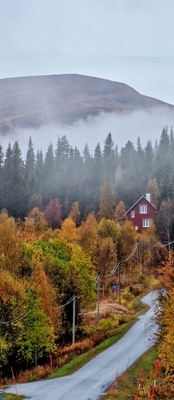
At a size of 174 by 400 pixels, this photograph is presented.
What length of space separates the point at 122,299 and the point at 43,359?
70.8 ft

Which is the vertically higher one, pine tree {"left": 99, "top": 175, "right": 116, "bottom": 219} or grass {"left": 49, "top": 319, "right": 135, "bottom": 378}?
pine tree {"left": 99, "top": 175, "right": 116, "bottom": 219}

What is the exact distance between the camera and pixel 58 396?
2452 cm

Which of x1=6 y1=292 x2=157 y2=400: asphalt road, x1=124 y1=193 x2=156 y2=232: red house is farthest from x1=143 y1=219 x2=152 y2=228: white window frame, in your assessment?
x1=6 y1=292 x2=157 y2=400: asphalt road

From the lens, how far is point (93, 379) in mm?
28219

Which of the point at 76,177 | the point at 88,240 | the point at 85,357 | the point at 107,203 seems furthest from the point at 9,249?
the point at 76,177

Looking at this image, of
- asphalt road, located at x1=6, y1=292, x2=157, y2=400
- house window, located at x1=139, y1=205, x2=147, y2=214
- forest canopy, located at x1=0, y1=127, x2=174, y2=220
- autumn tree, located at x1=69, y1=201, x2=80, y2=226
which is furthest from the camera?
forest canopy, located at x1=0, y1=127, x2=174, y2=220

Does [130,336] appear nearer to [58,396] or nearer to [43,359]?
[43,359]

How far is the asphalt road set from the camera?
25.1 m

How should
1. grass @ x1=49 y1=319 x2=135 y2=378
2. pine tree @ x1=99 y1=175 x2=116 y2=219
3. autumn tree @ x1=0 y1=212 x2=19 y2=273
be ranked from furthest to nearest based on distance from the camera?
pine tree @ x1=99 y1=175 x2=116 y2=219
autumn tree @ x1=0 y1=212 x2=19 y2=273
grass @ x1=49 y1=319 x2=135 y2=378

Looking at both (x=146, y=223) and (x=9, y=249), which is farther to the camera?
(x=146, y=223)

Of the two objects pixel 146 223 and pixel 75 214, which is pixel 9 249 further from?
pixel 75 214

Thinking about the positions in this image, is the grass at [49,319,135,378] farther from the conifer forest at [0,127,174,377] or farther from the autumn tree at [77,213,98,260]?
the autumn tree at [77,213,98,260]

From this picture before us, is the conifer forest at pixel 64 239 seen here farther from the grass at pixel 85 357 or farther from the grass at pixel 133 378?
the grass at pixel 133 378

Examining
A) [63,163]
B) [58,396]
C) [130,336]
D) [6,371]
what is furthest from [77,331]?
[63,163]
